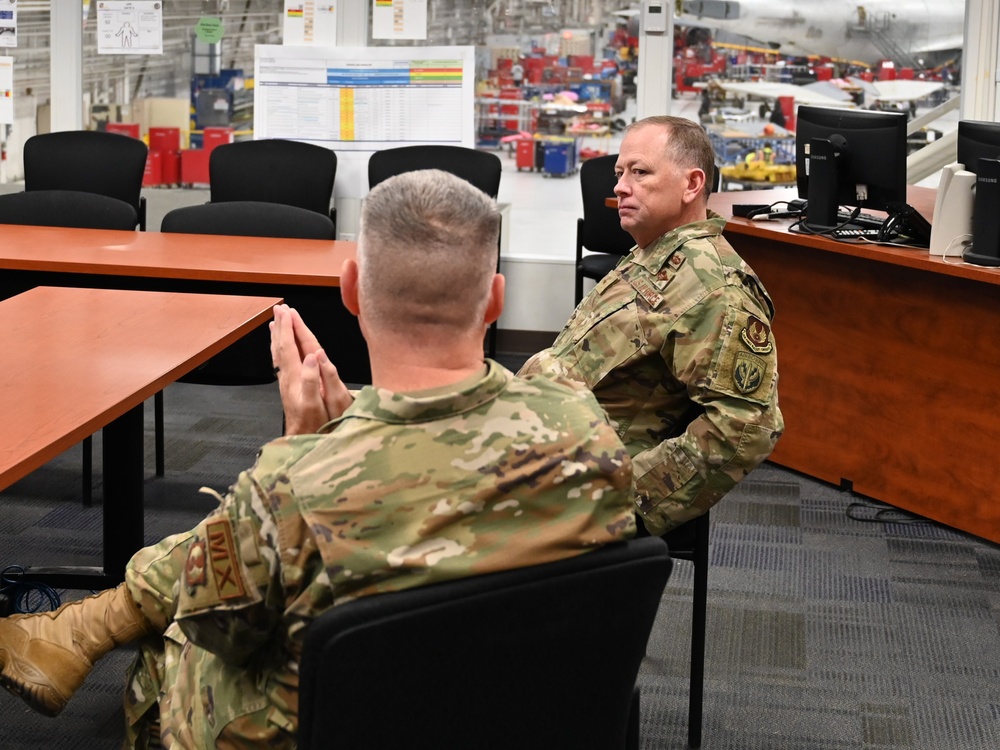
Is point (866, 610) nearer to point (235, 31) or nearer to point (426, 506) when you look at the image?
point (426, 506)

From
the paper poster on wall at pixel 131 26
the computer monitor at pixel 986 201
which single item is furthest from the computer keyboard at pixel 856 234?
the paper poster on wall at pixel 131 26

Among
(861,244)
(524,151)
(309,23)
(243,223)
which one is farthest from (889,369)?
(309,23)

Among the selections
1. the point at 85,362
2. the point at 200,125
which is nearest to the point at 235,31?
the point at 200,125

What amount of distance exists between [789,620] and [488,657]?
6.49 feet

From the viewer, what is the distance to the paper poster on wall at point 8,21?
5793 mm

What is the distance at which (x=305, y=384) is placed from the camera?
5.00 feet

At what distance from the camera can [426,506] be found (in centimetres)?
121

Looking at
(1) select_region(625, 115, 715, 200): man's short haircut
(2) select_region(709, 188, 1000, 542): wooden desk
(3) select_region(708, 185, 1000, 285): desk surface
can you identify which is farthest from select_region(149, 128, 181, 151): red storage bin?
(1) select_region(625, 115, 715, 200): man's short haircut

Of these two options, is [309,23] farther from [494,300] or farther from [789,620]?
[494,300]

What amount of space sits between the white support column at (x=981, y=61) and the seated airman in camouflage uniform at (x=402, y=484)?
4.60 metres

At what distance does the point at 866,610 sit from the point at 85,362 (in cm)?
196

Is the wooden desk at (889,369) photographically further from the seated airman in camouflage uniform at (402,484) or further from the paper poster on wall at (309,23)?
the paper poster on wall at (309,23)

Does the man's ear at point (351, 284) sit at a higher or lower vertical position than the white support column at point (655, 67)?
lower

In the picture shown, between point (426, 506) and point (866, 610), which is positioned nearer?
point (426, 506)
